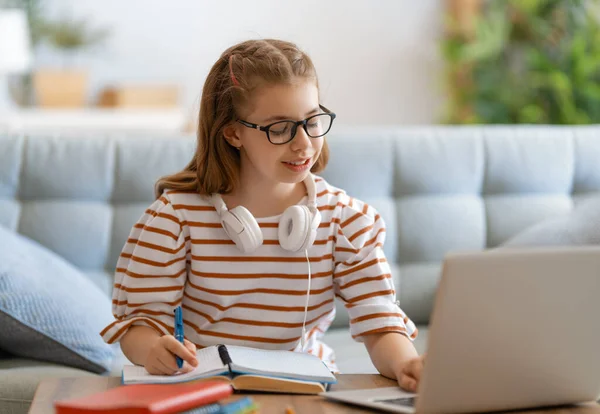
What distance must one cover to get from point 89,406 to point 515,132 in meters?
1.63

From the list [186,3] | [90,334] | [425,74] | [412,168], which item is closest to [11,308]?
[90,334]

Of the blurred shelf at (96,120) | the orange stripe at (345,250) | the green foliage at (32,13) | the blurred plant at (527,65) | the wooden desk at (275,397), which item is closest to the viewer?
the wooden desk at (275,397)

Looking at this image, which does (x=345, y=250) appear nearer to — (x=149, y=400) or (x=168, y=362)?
(x=168, y=362)

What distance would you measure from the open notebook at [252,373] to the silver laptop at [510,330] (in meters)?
0.13

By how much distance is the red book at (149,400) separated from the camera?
88cm

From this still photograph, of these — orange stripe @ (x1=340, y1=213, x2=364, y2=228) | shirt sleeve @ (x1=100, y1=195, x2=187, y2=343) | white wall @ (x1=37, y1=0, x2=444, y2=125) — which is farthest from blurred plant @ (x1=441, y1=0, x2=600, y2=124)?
shirt sleeve @ (x1=100, y1=195, x2=187, y2=343)

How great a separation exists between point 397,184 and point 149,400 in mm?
1344

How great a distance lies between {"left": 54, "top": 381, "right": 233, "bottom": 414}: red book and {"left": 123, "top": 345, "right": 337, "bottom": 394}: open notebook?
0.10m

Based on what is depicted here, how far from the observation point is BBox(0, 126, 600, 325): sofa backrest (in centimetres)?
205

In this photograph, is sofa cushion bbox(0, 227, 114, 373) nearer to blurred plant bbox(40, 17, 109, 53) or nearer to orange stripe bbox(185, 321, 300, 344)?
orange stripe bbox(185, 321, 300, 344)

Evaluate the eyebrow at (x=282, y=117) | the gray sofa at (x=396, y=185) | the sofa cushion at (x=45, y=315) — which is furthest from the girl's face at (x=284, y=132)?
the gray sofa at (x=396, y=185)

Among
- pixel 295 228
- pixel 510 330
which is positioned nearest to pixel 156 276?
pixel 295 228

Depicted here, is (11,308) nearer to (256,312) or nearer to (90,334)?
(90,334)

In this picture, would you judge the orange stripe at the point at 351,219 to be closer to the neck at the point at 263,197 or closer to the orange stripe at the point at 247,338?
the neck at the point at 263,197
